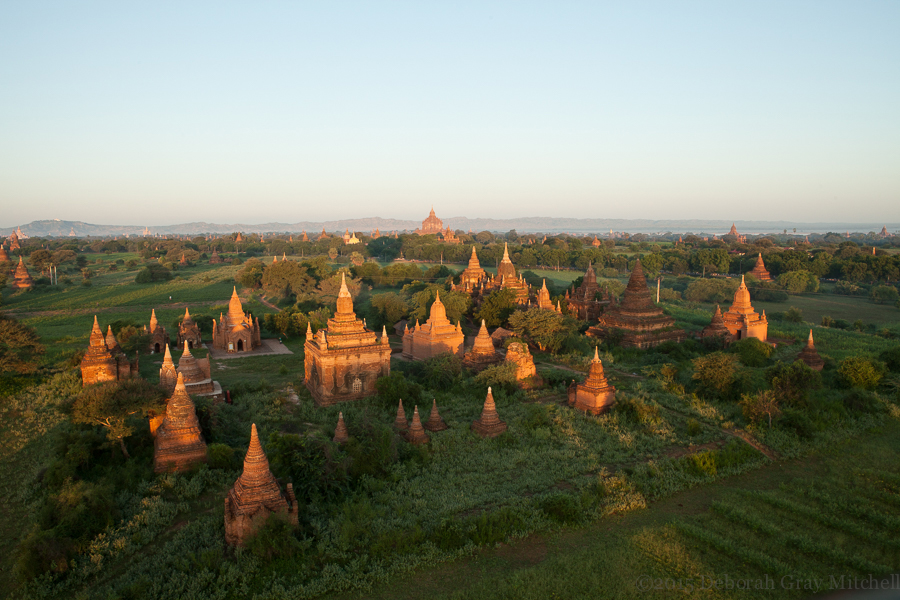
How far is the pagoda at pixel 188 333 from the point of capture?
36.7m

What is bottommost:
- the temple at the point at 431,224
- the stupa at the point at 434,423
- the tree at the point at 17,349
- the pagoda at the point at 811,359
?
the stupa at the point at 434,423

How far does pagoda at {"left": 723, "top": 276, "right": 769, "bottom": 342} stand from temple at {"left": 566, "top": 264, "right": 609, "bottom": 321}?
887 centimetres

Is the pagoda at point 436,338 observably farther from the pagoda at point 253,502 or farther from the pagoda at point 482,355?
the pagoda at point 253,502

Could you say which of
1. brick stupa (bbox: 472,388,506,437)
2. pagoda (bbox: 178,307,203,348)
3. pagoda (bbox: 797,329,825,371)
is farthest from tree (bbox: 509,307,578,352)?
pagoda (bbox: 178,307,203,348)

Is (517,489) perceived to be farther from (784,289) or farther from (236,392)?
(784,289)

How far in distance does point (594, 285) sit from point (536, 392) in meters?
20.2

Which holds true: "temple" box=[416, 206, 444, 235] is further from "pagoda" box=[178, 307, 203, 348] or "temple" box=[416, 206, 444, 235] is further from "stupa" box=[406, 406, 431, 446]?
"stupa" box=[406, 406, 431, 446]

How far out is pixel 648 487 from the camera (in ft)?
53.2

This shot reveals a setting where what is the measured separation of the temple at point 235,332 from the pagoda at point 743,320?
31.3 meters

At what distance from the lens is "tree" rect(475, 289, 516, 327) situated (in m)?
40.8

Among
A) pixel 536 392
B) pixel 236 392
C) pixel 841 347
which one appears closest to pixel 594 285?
pixel 841 347

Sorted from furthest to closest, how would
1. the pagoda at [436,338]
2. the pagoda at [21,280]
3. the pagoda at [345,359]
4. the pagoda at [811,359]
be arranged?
the pagoda at [21,280]
the pagoda at [436,338]
the pagoda at [811,359]
the pagoda at [345,359]

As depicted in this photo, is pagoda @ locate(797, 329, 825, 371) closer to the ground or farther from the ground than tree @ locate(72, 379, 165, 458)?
closer to the ground

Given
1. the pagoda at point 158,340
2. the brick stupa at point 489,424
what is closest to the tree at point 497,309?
the brick stupa at point 489,424
